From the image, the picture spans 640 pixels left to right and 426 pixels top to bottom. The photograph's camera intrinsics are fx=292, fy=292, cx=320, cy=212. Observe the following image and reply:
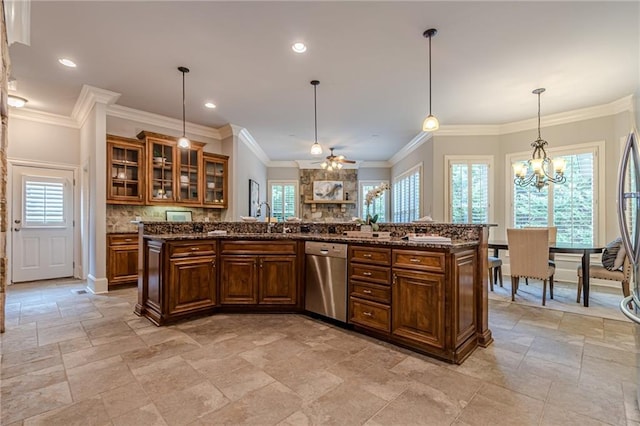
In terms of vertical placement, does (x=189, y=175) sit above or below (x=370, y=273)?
above

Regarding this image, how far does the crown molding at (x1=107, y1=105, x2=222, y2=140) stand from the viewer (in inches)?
187

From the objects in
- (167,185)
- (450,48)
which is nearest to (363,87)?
(450,48)

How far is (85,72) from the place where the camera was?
12.1 ft

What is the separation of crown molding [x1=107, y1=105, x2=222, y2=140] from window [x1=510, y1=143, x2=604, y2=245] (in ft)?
20.1

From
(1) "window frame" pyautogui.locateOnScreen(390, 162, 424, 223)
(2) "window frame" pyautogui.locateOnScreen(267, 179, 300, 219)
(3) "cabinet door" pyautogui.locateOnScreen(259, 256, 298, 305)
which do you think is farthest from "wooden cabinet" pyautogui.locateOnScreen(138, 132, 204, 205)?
(1) "window frame" pyautogui.locateOnScreen(390, 162, 424, 223)

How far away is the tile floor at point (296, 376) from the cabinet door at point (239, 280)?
285mm

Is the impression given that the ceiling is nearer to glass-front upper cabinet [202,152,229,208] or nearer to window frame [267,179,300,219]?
glass-front upper cabinet [202,152,229,208]

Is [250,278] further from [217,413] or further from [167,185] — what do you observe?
[167,185]

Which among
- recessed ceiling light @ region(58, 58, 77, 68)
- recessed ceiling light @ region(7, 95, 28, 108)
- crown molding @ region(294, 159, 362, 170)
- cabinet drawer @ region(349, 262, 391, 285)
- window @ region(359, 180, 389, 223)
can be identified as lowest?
cabinet drawer @ region(349, 262, 391, 285)

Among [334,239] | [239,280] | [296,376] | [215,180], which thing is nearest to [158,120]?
[215,180]

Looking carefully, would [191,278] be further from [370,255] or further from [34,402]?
[370,255]

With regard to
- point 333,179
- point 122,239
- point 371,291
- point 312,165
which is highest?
point 312,165

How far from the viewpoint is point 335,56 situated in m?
3.25

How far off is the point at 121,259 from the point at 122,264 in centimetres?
8
